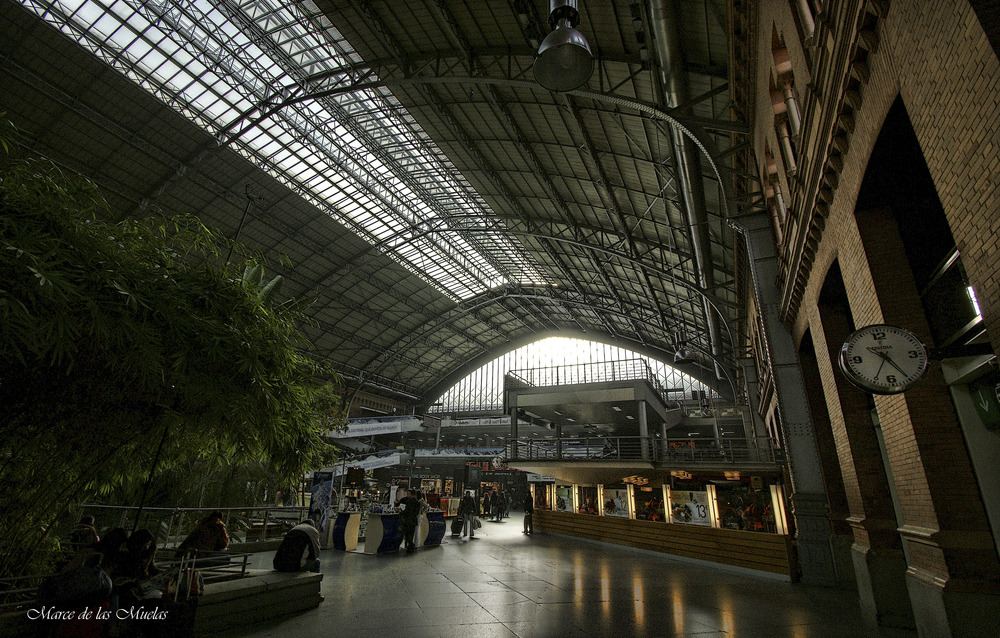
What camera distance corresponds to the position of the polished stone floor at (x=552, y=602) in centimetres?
583

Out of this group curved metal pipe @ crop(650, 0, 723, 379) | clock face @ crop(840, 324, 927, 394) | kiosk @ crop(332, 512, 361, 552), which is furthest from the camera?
kiosk @ crop(332, 512, 361, 552)

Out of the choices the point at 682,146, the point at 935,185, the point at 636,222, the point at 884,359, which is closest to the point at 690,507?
the point at 682,146

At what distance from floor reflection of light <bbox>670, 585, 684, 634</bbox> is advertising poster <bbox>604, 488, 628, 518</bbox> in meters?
9.69

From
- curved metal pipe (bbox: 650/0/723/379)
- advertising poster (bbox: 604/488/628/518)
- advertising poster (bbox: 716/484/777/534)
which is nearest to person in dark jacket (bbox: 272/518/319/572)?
curved metal pipe (bbox: 650/0/723/379)

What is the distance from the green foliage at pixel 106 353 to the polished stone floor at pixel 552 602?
2.91 meters

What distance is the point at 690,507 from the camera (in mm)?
15672

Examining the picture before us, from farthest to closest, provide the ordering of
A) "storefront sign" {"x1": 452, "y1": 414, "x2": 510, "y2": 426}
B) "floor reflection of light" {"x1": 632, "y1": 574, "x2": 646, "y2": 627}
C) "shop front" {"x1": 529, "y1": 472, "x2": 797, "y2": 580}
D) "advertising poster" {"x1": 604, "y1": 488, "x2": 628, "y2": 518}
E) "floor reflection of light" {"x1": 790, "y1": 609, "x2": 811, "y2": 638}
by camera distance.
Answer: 1. "storefront sign" {"x1": 452, "y1": 414, "x2": 510, "y2": 426}
2. "advertising poster" {"x1": 604, "y1": 488, "x2": 628, "y2": 518}
3. "shop front" {"x1": 529, "y1": 472, "x2": 797, "y2": 580}
4. "floor reflection of light" {"x1": 632, "y1": 574, "x2": 646, "y2": 627}
5. "floor reflection of light" {"x1": 790, "y1": 609, "x2": 811, "y2": 638}

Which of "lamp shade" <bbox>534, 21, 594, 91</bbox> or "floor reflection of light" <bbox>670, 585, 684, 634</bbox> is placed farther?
"floor reflection of light" <bbox>670, 585, 684, 634</bbox>

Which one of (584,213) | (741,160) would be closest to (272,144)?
(584,213)

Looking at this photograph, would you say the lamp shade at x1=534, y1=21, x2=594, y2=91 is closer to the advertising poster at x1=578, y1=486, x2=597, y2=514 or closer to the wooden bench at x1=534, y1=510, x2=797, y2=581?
the wooden bench at x1=534, y1=510, x2=797, y2=581

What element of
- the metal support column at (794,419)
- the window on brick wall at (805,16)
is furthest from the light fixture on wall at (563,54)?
the metal support column at (794,419)

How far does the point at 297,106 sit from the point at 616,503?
23.0 metres

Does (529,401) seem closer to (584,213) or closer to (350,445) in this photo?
(584,213)

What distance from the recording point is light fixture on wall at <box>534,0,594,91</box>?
5117 mm
